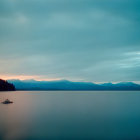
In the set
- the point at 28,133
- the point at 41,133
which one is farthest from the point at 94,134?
the point at 28,133

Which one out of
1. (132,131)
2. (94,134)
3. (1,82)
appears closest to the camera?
(94,134)

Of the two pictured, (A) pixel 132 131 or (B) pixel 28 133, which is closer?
(B) pixel 28 133

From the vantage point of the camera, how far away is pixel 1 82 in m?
198

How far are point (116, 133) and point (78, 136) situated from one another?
5.86m

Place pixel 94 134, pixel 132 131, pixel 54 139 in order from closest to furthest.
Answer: pixel 54 139, pixel 94 134, pixel 132 131

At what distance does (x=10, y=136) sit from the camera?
2053 centimetres

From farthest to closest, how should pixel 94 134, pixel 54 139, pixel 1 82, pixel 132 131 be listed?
pixel 1 82, pixel 132 131, pixel 94 134, pixel 54 139

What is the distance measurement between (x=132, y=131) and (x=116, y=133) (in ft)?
9.18

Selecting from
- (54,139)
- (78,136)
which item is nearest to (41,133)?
(54,139)

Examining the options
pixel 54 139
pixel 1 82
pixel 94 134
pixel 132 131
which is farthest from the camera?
pixel 1 82

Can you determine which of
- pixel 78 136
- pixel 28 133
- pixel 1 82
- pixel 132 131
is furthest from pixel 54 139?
pixel 1 82

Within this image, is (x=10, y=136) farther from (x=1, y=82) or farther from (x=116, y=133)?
(x=1, y=82)

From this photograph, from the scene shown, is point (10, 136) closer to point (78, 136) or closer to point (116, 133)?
point (78, 136)

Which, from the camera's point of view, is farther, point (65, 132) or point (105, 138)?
point (65, 132)
